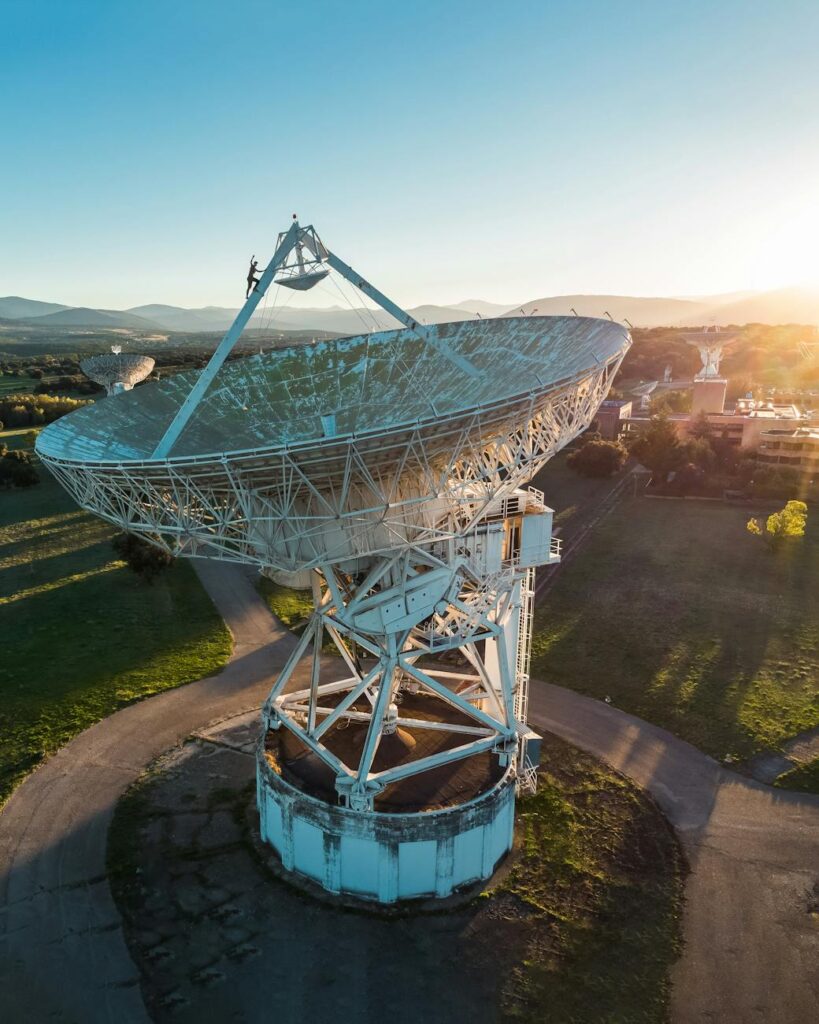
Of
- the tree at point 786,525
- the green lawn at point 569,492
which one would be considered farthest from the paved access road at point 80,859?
the tree at point 786,525

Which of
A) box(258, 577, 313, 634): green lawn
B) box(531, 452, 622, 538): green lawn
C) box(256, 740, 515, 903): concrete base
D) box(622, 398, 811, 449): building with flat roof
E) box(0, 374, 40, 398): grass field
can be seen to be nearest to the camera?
box(256, 740, 515, 903): concrete base

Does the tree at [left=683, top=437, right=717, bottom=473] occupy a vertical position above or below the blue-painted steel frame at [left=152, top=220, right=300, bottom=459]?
below

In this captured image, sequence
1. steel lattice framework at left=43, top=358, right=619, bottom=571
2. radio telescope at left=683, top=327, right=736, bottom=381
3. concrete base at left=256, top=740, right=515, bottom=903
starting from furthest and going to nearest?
1. radio telescope at left=683, top=327, right=736, bottom=381
2. concrete base at left=256, top=740, right=515, bottom=903
3. steel lattice framework at left=43, top=358, right=619, bottom=571

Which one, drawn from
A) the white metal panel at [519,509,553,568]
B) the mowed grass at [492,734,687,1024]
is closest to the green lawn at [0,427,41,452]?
the white metal panel at [519,509,553,568]

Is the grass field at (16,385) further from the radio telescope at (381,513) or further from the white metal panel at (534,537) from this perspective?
the white metal panel at (534,537)

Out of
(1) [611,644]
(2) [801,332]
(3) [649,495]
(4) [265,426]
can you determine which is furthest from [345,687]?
(2) [801,332]

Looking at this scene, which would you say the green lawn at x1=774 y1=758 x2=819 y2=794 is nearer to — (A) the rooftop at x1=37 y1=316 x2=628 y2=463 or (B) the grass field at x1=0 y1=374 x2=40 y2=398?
(A) the rooftop at x1=37 y1=316 x2=628 y2=463

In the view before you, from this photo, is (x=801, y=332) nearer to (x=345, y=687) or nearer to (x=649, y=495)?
(x=649, y=495)
